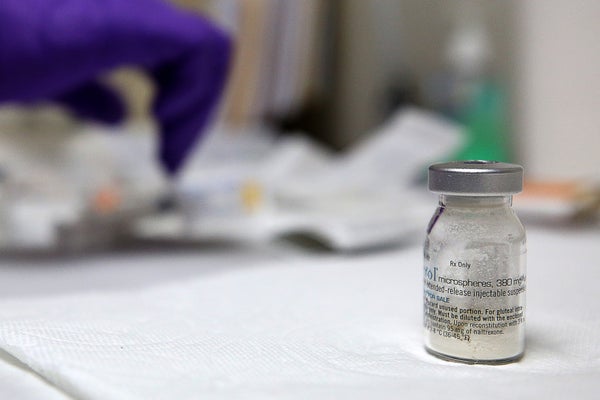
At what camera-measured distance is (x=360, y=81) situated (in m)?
1.46

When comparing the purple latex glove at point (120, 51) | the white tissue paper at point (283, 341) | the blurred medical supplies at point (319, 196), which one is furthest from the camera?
the blurred medical supplies at point (319, 196)

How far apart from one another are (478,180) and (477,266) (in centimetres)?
4

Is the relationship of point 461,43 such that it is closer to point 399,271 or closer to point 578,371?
point 399,271

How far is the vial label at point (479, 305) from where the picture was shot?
1.07ft

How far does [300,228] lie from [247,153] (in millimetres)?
654

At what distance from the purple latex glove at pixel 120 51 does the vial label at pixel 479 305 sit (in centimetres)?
40

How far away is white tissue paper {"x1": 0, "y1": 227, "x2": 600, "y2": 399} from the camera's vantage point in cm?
30

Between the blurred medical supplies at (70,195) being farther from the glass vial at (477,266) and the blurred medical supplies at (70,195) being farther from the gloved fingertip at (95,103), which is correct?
the glass vial at (477,266)

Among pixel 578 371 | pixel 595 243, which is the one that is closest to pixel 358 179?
pixel 595 243

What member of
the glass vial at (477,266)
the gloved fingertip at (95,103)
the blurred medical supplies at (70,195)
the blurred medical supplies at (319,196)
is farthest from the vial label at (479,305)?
the gloved fingertip at (95,103)

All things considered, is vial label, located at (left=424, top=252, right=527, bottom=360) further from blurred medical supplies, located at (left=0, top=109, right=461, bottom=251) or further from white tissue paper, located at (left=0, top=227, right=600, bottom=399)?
blurred medical supplies, located at (left=0, top=109, right=461, bottom=251)

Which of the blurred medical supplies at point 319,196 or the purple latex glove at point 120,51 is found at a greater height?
the purple latex glove at point 120,51

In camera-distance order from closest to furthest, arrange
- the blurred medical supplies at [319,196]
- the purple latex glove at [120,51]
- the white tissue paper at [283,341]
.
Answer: the white tissue paper at [283,341]
the purple latex glove at [120,51]
the blurred medical supplies at [319,196]

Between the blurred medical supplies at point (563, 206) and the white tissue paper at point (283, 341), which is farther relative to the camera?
the blurred medical supplies at point (563, 206)
